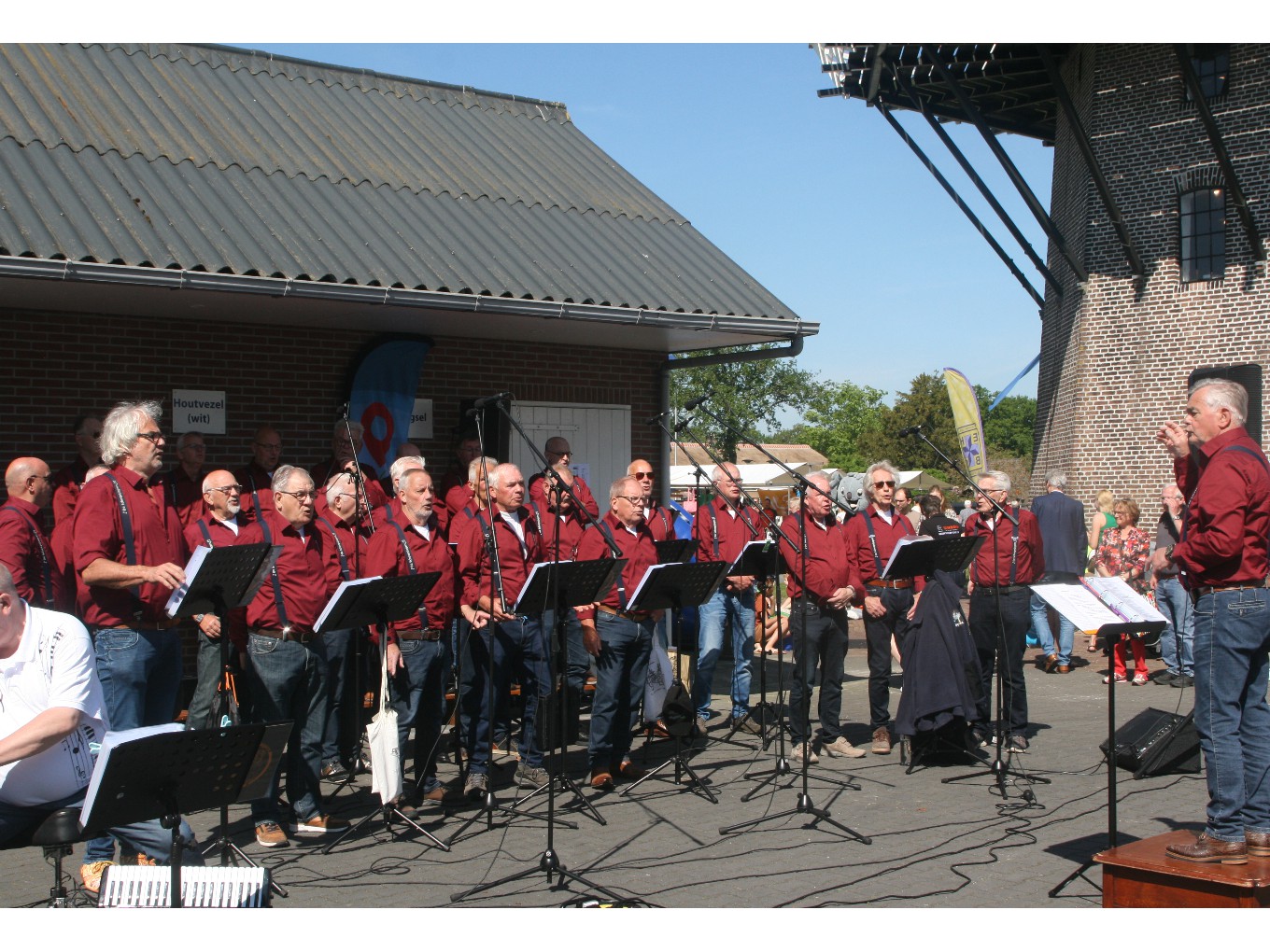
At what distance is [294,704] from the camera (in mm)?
7457

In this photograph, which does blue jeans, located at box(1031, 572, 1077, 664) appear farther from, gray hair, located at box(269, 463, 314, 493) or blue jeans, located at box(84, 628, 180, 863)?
blue jeans, located at box(84, 628, 180, 863)

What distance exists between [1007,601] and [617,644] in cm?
336

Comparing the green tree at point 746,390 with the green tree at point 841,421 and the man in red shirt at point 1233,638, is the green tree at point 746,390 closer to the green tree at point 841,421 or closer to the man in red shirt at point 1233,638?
the green tree at point 841,421

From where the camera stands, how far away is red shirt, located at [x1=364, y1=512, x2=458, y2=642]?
8.15m

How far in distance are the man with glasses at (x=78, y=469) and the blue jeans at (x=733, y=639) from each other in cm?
507

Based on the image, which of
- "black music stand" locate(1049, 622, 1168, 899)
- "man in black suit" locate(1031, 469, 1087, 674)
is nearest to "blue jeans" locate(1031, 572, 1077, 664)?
"man in black suit" locate(1031, 469, 1087, 674)

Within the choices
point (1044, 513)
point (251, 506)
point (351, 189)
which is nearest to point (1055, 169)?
point (1044, 513)

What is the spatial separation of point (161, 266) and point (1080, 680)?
10.7m

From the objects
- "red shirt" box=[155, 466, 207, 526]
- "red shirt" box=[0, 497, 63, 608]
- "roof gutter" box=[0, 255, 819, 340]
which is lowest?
"red shirt" box=[0, 497, 63, 608]

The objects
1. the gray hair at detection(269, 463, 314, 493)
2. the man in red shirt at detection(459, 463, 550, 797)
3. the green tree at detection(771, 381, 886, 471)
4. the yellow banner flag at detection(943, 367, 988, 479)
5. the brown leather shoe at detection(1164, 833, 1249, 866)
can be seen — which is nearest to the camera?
the brown leather shoe at detection(1164, 833, 1249, 866)

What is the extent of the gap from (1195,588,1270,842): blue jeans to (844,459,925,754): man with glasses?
3.91 metres

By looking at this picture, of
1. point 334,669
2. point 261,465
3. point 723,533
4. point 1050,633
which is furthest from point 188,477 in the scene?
point 1050,633

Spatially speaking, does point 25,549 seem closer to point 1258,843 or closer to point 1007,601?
point 1258,843

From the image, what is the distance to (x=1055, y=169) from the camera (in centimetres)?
2697
